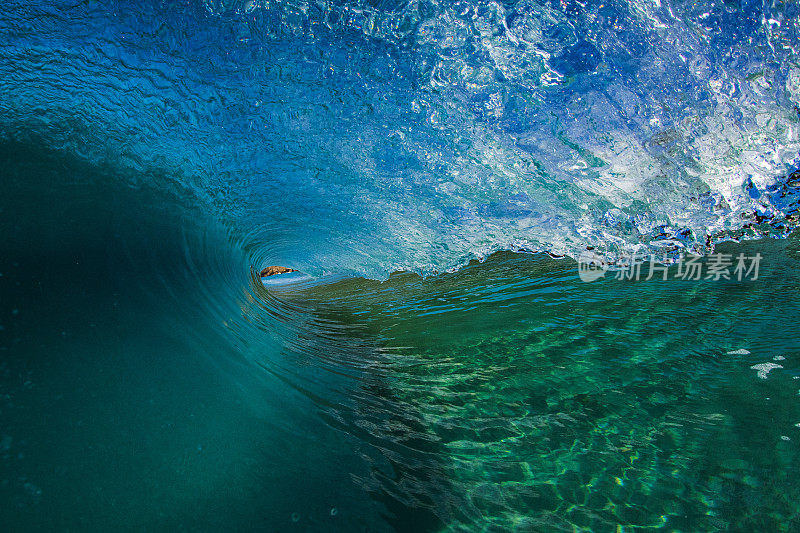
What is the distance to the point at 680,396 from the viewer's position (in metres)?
2.63

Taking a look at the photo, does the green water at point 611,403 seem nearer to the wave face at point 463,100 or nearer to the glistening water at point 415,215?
the glistening water at point 415,215

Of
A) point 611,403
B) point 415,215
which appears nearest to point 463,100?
point 415,215

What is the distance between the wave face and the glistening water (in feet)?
0.06

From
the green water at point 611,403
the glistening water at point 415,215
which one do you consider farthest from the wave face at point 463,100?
the green water at point 611,403

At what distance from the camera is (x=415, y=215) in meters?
4.65

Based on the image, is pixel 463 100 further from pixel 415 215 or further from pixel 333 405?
pixel 333 405

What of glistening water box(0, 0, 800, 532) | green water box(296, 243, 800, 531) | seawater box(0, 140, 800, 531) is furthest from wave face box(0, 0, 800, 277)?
green water box(296, 243, 800, 531)

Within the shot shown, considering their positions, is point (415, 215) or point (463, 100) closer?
point (463, 100)

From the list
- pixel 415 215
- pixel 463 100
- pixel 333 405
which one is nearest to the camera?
pixel 333 405

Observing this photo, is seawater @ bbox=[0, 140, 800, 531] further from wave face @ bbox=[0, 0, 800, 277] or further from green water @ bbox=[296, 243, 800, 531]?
wave face @ bbox=[0, 0, 800, 277]

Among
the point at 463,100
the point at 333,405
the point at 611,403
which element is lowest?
the point at 333,405

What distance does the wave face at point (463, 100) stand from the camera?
2467 mm

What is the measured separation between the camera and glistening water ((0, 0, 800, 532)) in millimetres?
1735

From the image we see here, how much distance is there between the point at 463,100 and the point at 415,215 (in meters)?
1.81
